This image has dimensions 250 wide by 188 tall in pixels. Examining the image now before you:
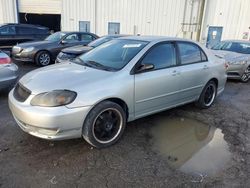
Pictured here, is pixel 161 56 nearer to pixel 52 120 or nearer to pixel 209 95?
pixel 209 95

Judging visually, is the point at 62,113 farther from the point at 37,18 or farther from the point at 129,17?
the point at 37,18

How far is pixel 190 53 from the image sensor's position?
15.1 ft

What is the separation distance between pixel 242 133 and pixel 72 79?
295 centimetres

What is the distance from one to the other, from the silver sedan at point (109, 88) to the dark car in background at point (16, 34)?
28.0 ft

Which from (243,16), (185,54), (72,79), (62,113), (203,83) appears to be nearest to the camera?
(62,113)

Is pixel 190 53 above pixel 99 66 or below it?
above

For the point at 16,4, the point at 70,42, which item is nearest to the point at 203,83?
the point at 70,42

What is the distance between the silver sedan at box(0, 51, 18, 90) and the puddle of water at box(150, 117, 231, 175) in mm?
3318

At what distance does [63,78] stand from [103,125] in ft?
2.78

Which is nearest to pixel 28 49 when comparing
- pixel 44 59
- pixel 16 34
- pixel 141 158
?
pixel 44 59

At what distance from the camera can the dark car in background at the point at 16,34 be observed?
36.5 ft

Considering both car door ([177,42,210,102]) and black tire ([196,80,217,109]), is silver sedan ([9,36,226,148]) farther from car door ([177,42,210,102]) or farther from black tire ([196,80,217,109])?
black tire ([196,80,217,109])

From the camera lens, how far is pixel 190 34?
614 inches

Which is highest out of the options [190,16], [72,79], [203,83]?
[190,16]
